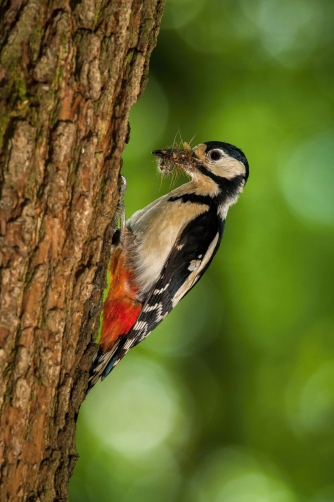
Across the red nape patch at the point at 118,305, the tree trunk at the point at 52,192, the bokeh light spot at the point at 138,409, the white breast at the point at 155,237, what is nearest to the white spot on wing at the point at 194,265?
the white breast at the point at 155,237

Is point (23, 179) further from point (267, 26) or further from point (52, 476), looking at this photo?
point (267, 26)

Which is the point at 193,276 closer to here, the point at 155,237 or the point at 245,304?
the point at 155,237

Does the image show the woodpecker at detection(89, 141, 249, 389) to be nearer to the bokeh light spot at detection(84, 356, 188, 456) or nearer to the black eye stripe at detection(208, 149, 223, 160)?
the black eye stripe at detection(208, 149, 223, 160)

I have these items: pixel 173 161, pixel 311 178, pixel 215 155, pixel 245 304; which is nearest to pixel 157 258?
pixel 173 161

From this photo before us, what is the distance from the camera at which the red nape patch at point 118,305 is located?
11.8 ft

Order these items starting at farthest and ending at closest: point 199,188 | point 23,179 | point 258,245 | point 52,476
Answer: point 258,245
point 199,188
point 52,476
point 23,179

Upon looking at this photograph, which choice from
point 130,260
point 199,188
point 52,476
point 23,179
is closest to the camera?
point 23,179

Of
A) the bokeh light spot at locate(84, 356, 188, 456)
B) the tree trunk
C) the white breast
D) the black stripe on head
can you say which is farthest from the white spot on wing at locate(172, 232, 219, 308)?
the bokeh light spot at locate(84, 356, 188, 456)

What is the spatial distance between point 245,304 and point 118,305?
2.66 metres

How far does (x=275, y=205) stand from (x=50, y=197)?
430 cm

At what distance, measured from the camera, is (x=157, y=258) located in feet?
11.9

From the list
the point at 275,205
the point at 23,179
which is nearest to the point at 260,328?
the point at 275,205

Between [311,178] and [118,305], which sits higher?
[311,178]

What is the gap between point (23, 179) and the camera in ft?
6.05
